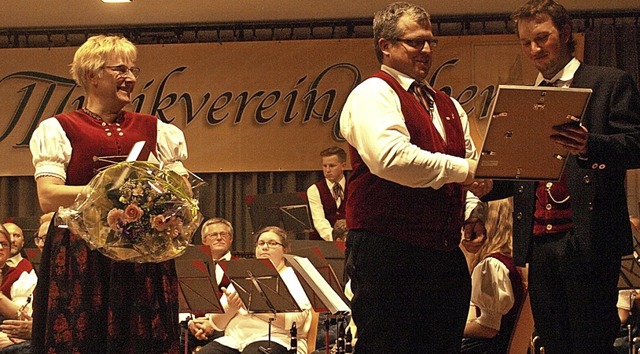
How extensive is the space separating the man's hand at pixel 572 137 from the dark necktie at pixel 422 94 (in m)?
0.38

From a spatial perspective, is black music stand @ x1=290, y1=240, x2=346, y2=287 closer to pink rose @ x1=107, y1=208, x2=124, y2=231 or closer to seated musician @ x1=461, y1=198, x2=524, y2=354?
seated musician @ x1=461, y1=198, x2=524, y2=354

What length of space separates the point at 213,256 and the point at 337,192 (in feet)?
5.32

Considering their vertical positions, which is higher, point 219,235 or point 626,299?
point 219,235

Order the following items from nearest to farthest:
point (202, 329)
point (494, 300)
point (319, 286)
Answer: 1. point (319, 286)
2. point (494, 300)
3. point (202, 329)

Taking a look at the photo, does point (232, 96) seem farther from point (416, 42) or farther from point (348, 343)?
point (416, 42)

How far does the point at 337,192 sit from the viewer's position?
779 cm

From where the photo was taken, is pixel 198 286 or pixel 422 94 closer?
pixel 422 94

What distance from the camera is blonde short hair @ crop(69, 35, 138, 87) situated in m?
3.23

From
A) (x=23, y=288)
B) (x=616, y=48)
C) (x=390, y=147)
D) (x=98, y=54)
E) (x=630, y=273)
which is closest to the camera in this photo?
(x=390, y=147)

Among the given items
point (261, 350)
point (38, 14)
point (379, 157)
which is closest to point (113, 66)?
point (379, 157)

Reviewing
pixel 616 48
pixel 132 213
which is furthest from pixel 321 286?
pixel 616 48

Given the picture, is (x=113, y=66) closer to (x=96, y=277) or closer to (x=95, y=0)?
(x=96, y=277)

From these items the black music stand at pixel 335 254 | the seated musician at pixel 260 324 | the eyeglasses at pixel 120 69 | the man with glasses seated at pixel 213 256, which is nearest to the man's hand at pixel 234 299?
the seated musician at pixel 260 324

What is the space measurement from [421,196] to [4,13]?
695cm
